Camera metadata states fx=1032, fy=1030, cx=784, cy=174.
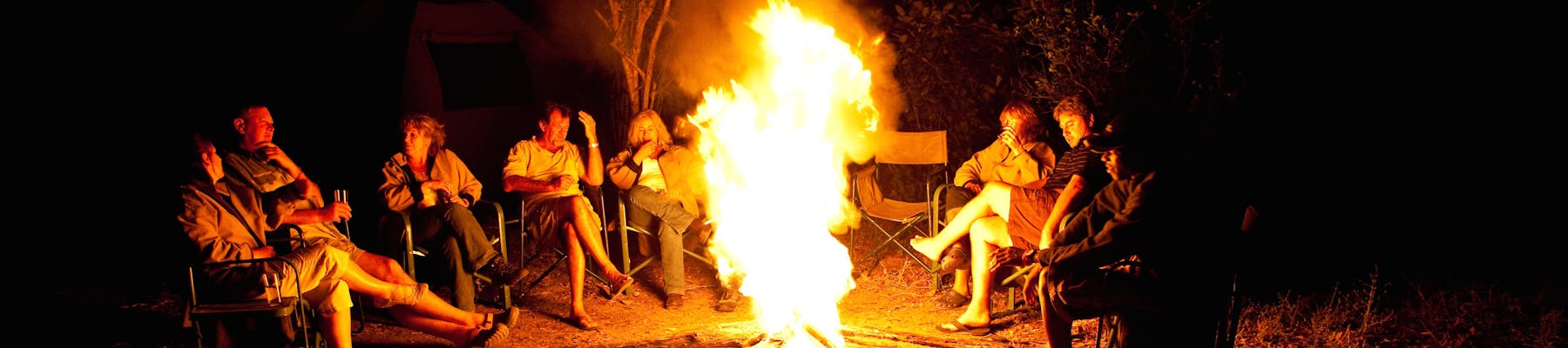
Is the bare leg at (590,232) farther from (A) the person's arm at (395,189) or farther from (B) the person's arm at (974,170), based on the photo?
(B) the person's arm at (974,170)

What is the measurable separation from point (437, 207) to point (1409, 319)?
3923mm

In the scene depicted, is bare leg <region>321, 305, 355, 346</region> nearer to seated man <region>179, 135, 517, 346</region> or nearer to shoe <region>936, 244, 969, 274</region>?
seated man <region>179, 135, 517, 346</region>

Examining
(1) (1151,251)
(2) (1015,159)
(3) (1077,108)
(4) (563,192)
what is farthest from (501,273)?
(1) (1151,251)

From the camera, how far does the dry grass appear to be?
12.4 ft

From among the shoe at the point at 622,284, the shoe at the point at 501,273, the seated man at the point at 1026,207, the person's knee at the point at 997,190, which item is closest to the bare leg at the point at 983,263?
the seated man at the point at 1026,207

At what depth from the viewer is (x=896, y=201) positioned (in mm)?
5590

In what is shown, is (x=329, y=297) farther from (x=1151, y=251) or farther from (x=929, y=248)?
(x=1151, y=251)

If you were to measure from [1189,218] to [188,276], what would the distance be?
2.95 meters

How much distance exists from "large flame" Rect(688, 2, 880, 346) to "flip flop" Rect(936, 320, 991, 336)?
51cm

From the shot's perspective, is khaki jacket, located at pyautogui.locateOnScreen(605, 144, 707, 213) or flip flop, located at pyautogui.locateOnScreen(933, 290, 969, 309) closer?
flip flop, located at pyautogui.locateOnScreen(933, 290, 969, 309)

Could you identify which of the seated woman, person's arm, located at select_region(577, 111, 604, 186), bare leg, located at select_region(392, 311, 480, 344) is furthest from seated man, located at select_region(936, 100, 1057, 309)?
bare leg, located at select_region(392, 311, 480, 344)

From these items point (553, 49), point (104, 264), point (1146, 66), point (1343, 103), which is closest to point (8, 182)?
point (104, 264)

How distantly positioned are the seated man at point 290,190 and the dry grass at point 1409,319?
320 cm

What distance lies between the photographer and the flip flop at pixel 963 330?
421 centimetres
